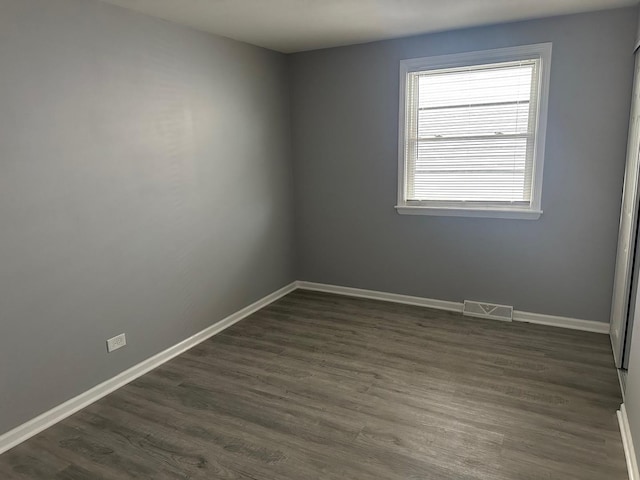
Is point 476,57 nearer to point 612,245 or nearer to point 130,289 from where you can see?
point 612,245

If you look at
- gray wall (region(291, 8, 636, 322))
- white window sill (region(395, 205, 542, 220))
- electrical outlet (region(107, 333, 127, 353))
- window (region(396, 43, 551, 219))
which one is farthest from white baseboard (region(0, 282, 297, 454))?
window (region(396, 43, 551, 219))

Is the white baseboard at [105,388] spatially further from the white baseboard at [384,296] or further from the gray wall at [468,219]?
the gray wall at [468,219]

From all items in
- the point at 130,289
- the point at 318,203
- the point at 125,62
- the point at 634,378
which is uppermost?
the point at 125,62

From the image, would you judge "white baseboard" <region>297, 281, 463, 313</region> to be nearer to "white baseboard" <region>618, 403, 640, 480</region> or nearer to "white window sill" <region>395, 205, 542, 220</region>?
"white window sill" <region>395, 205, 542, 220</region>

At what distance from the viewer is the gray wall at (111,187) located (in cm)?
242

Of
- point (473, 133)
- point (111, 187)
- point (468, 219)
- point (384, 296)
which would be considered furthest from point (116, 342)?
point (473, 133)

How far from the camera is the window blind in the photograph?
3.68m

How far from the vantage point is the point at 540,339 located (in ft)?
11.7

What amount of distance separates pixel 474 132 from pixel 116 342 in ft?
10.8

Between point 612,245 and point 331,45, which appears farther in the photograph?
point 331,45

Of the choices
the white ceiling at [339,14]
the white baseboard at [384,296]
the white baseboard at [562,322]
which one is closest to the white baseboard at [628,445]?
the white baseboard at [562,322]

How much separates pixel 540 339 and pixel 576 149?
60.3 inches

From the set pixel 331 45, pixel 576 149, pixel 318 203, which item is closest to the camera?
pixel 576 149

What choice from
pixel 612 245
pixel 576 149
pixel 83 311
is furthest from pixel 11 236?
pixel 612 245
